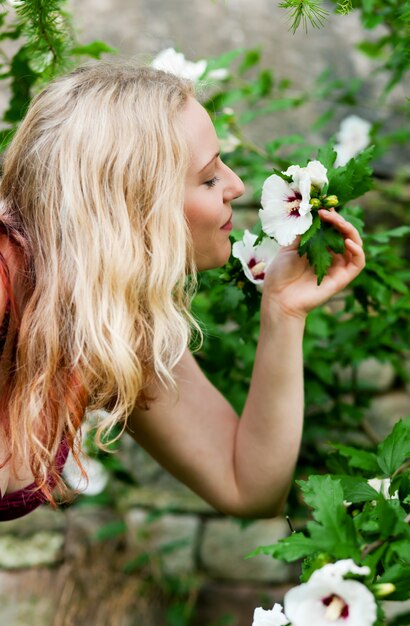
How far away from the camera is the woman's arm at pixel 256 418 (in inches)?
50.5

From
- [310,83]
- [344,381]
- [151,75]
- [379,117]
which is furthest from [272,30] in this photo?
[151,75]

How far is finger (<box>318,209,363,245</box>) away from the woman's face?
21 cm

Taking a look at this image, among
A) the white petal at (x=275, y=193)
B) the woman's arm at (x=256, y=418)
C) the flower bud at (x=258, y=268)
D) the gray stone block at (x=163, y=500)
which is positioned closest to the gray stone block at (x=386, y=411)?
the gray stone block at (x=163, y=500)

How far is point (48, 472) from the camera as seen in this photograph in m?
1.34

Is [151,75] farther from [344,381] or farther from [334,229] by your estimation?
[344,381]

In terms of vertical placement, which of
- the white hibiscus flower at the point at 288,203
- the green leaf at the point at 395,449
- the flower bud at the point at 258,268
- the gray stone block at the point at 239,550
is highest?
the white hibiscus flower at the point at 288,203

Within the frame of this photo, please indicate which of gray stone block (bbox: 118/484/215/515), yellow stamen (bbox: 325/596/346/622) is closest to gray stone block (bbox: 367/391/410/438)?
gray stone block (bbox: 118/484/215/515)

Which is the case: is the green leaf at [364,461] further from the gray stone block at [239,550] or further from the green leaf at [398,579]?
the gray stone block at [239,550]

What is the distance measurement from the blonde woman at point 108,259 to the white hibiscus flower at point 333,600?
500 millimetres

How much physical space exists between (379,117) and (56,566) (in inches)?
70.9

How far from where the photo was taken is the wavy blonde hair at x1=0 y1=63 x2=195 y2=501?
121 cm

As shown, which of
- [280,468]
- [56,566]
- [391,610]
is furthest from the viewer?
[56,566]

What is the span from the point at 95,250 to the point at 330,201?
36 cm

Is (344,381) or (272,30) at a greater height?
(272,30)
